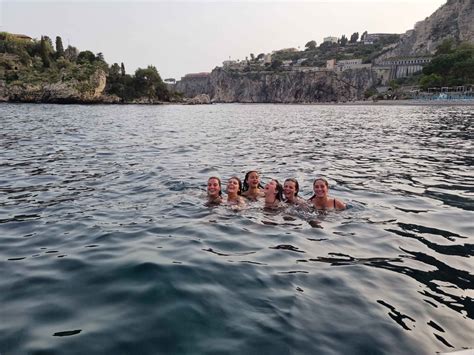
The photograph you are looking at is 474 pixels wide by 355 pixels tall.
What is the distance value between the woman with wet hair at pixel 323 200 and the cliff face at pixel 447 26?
587 ft

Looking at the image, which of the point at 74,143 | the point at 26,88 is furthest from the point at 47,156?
the point at 26,88

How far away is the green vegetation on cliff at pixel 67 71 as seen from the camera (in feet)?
353

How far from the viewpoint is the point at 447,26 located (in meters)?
177

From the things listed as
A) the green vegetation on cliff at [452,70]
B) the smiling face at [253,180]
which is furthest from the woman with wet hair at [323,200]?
the green vegetation on cliff at [452,70]

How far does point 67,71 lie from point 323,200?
122 meters

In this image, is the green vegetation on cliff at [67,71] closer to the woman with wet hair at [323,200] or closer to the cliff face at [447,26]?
the woman with wet hair at [323,200]

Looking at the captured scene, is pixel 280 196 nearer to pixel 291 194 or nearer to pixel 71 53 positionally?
pixel 291 194

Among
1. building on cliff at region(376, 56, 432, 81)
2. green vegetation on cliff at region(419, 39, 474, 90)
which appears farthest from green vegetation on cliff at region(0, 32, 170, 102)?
building on cliff at region(376, 56, 432, 81)

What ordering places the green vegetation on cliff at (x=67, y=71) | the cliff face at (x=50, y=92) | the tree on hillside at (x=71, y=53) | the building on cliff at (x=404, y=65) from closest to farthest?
the cliff face at (x=50, y=92), the green vegetation on cliff at (x=67, y=71), the tree on hillside at (x=71, y=53), the building on cliff at (x=404, y=65)

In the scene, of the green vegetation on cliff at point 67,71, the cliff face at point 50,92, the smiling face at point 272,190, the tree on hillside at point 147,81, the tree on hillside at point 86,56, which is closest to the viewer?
the smiling face at point 272,190

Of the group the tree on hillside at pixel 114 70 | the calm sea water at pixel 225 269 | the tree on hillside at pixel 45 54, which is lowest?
the calm sea water at pixel 225 269

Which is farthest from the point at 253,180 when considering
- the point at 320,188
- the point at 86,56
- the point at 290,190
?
the point at 86,56

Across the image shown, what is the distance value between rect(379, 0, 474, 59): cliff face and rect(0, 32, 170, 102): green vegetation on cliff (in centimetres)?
12876

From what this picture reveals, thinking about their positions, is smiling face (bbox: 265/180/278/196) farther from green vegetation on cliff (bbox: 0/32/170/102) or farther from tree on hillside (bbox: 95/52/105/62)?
tree on hillside (bbox: 95/52/105/62)
